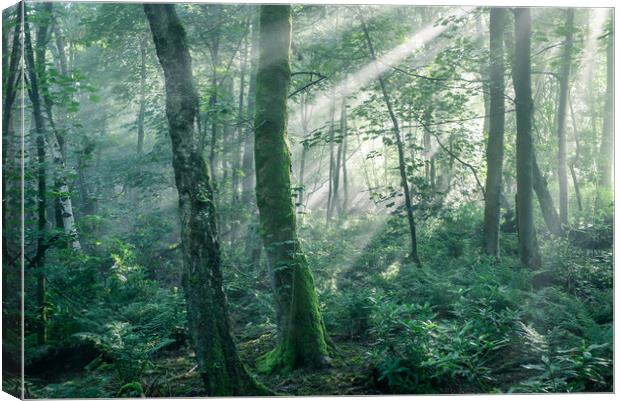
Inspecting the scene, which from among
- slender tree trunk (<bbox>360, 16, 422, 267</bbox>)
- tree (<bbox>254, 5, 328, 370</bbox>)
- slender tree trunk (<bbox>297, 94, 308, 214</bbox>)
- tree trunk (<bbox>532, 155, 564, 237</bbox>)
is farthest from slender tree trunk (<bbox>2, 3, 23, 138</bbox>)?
tree trunk (<bbox>532, 155, 564, 237</bbox>)

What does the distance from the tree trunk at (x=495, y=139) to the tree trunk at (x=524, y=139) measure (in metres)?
0.24

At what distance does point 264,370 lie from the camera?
217 inches

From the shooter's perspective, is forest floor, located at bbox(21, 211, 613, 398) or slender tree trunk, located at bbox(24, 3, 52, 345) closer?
forest floor, located at bbox(21, 211, 613, 398)

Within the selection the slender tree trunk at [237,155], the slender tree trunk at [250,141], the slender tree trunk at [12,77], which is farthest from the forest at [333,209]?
the slender tree trunk at [250,141]

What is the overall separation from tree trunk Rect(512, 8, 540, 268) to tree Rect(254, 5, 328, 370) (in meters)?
2.94

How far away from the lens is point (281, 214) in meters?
5.68

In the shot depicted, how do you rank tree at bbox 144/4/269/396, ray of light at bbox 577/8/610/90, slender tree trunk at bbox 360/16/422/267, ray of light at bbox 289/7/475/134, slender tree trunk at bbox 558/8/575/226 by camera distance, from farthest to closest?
slender tree trunk at bbox 360/16/422/267 → ray of light at bbox 289/7/475/134 → slender tree trunk at bbox 558/8/575/226 → ray of light at bbox 577/8/610/90 → tree at bbox 144/4/269/396

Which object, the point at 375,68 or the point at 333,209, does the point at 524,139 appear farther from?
the point at 333,209

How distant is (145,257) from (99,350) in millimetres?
3344

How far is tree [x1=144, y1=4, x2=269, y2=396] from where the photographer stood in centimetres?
450

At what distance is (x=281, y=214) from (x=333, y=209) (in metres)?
3.18

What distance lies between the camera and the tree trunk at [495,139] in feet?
23.2

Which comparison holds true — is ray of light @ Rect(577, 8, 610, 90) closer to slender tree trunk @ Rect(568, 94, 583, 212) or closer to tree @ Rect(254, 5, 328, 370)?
slender tree trunk @ Rect(568, 94, 583, 212)

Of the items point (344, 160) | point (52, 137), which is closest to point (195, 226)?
point (52, 137)
